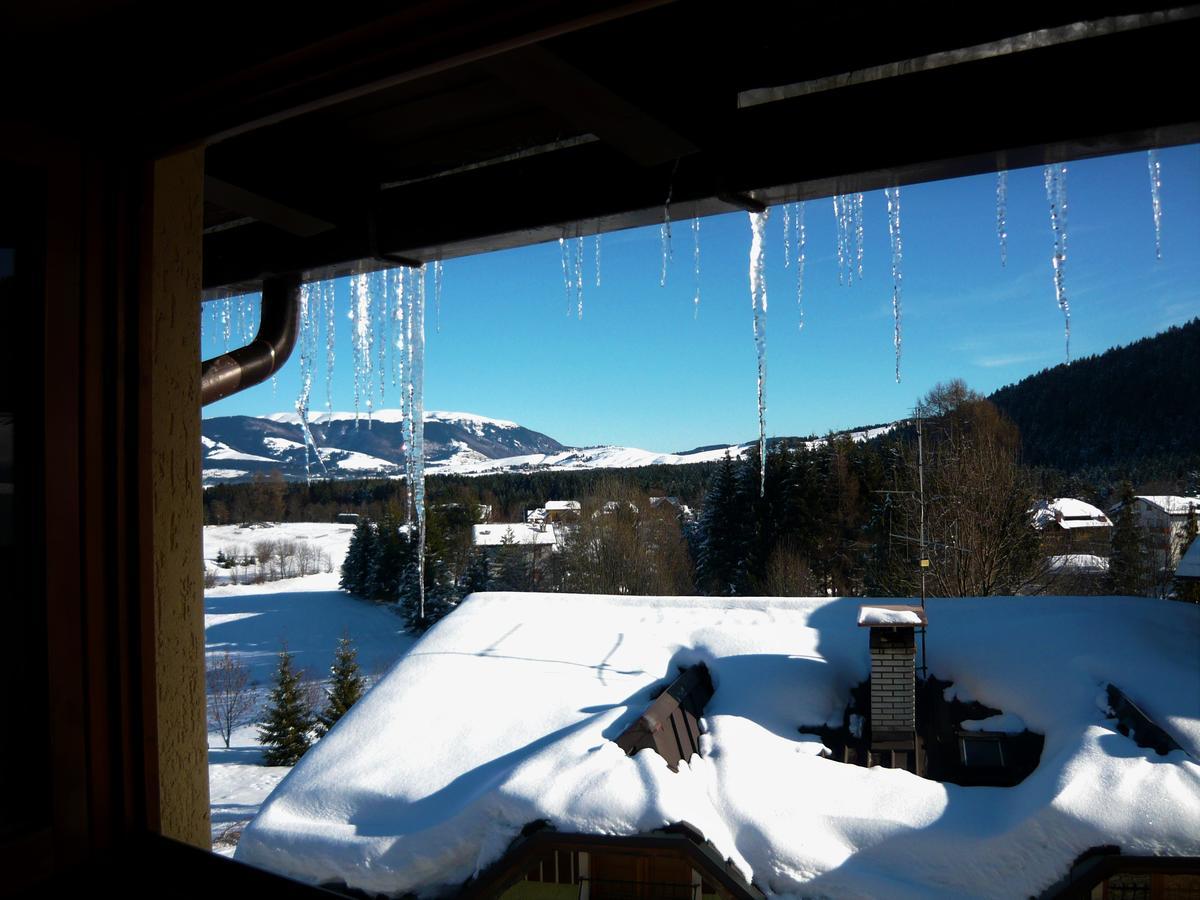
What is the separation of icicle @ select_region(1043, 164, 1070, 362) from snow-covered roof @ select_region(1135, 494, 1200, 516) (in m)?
23.6

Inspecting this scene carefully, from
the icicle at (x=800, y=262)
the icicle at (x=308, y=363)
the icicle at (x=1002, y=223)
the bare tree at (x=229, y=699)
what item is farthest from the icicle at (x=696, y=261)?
the bare tree at (x=229, y=699)

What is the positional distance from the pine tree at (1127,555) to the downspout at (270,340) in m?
22.8

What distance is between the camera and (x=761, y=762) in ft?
15.5

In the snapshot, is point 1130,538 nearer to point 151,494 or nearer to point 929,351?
point 929,351

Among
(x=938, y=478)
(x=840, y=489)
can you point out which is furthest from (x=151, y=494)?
(x=840, y=489)

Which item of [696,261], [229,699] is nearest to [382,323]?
[696,261]

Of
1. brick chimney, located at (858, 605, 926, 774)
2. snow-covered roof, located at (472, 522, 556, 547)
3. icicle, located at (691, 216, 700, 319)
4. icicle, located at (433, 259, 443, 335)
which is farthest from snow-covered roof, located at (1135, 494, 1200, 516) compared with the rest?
icicle, located at (433, 259, 443, 335)

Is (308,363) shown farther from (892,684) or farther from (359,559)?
(359,559)

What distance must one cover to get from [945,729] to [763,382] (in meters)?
3.61

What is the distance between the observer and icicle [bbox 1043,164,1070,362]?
2.00 m

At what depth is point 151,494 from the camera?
3.43ft

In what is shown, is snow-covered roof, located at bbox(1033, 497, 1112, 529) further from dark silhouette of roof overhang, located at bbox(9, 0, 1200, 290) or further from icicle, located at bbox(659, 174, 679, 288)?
dark silhouette of roof overhang, located at bbox(9, 0, 1200, 290)

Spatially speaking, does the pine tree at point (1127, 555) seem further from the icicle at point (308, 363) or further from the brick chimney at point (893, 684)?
the icicle at point (308, 363)

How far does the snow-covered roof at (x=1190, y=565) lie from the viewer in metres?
7.34
